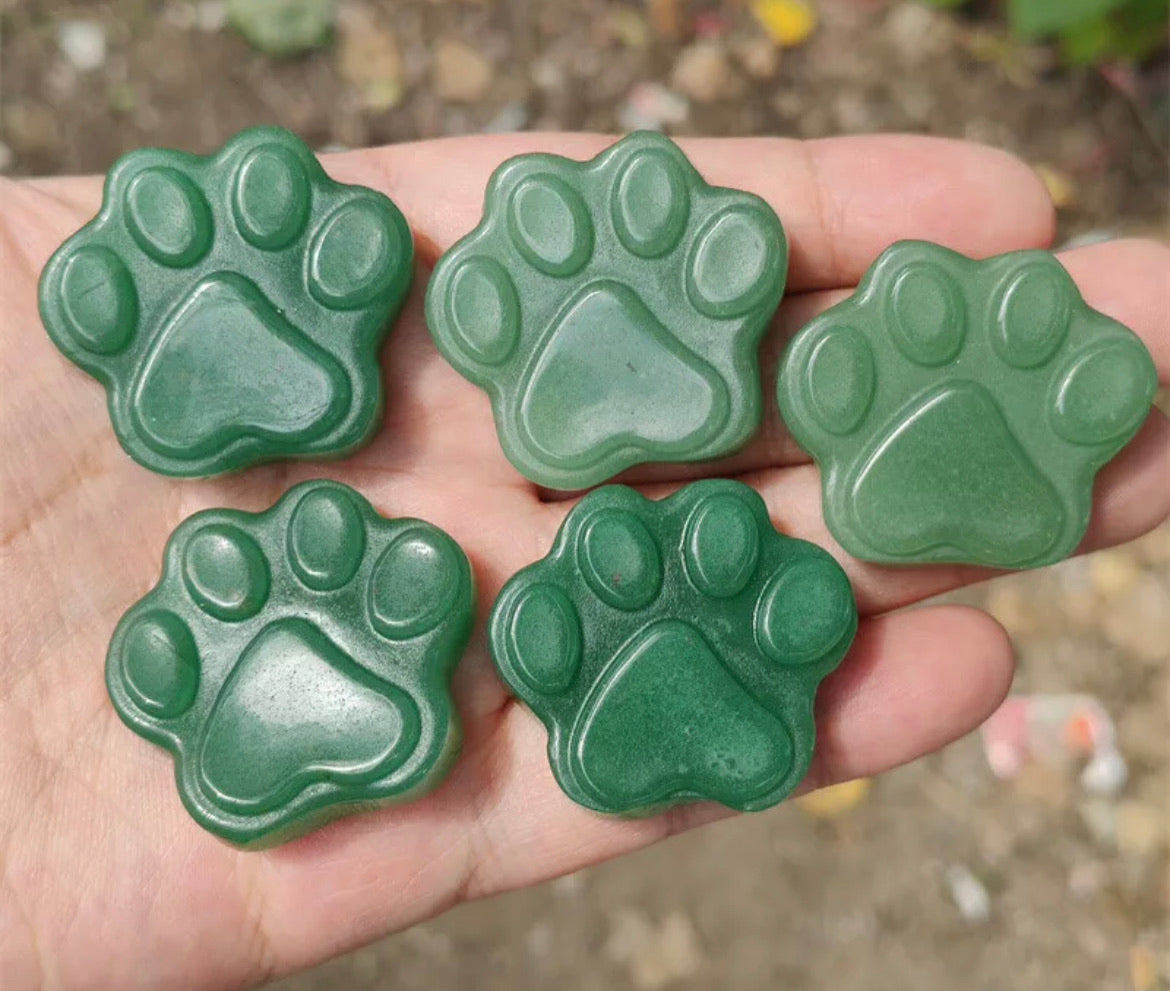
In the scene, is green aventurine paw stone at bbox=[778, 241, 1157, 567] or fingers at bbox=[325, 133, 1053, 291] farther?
fingers at bbox=[325, 133, 1053, 291]

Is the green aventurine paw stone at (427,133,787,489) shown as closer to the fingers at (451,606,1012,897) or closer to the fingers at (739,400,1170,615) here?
the fingers at (739,400,1170,615)

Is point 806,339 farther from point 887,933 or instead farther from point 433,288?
point 887,933

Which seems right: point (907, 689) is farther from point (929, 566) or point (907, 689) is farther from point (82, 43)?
point (82, 43)

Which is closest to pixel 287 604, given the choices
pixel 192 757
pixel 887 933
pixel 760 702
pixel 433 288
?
pixel 192 757

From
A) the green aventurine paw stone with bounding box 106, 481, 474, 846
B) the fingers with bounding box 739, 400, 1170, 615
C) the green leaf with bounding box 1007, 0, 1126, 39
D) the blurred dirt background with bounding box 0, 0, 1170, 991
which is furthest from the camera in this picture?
the blurred dirt background with bounding box 0, 0, 1170, 991

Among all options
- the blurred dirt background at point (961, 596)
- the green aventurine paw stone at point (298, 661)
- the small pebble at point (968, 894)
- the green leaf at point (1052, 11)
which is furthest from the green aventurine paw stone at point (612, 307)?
the small pebble at point (968, 894)

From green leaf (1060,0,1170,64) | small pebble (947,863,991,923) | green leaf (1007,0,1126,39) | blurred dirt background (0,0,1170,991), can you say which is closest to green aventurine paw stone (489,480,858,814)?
blurred dirt background (0,0,1170,991)

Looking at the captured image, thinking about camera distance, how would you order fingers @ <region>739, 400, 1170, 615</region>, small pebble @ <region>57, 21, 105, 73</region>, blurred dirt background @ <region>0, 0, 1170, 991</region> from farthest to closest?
small pebble @ <region>57, 21, 105, 73</region> → blurred dirt background @ <region>0, 0, 1170, 991</region> → fingers @ <region>739, 400, 1170, 615</region>

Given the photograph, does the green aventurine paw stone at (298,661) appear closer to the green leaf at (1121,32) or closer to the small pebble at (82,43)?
the small pebble at (82,43)
